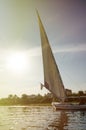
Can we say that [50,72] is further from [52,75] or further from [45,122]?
[45,122]

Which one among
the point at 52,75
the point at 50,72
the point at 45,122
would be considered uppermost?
the point at 50,72

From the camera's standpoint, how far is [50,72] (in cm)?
5234

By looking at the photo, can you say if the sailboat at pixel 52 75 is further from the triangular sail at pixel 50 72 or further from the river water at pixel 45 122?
the river water at pixel 45 122

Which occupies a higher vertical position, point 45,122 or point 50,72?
point 50,72

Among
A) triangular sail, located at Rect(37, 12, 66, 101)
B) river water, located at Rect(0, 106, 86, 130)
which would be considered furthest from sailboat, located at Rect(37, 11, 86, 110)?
river water, located at Rect(0, 106, 86, 130)

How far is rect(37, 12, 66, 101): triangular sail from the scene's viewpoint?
51.2 meters

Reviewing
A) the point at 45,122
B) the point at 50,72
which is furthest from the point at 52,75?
the point at 45,122

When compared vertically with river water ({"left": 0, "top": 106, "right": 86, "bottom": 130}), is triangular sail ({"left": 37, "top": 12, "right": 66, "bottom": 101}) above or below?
above

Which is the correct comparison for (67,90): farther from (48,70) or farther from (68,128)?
(68,128)

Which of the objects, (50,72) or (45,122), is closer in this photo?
(45,122)

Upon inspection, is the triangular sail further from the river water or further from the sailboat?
the river water

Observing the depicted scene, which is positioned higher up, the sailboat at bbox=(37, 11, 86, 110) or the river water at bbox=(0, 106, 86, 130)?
the sailboat at bbox=(37, 11, 86, 110)

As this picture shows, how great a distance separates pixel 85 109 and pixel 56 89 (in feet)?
22.3

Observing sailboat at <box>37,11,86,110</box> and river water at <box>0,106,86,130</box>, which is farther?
sailboat at <box>37,11,86,110</box>
